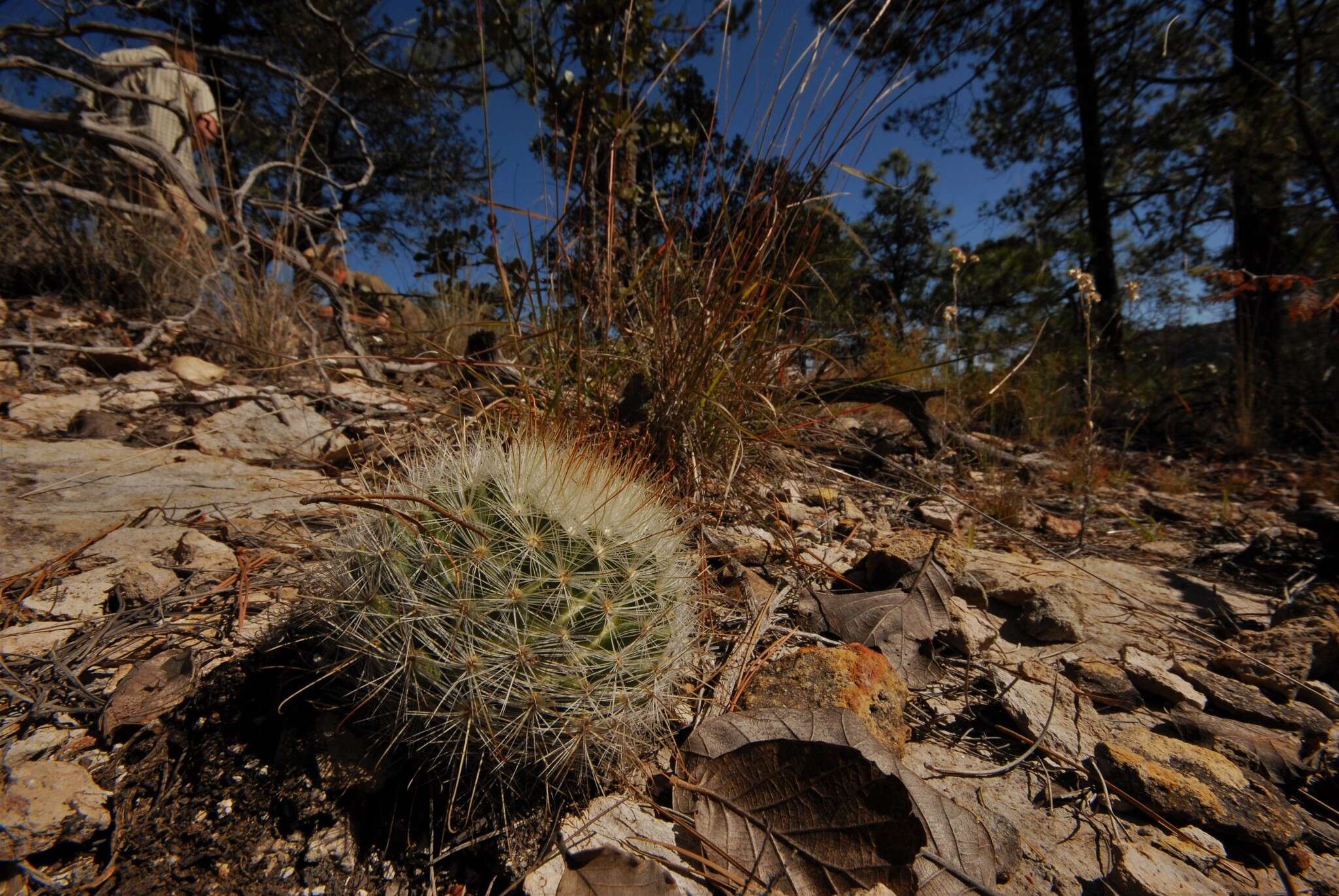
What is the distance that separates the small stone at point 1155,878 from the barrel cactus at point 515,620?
0.76m

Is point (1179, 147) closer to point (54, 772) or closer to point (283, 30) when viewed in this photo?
point (54, 772)

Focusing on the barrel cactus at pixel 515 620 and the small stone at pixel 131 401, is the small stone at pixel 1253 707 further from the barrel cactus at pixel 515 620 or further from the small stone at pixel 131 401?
the small stone at pixel 131 401

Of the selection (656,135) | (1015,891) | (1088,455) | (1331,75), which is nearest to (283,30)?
(656,135)

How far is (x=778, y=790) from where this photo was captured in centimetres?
94

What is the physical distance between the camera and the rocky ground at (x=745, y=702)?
90 cm

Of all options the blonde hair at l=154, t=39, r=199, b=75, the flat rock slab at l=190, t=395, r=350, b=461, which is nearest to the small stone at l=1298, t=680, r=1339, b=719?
the flat rock slab at l=190, t=395, r=350, b=461

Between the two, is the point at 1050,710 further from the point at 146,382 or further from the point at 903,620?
the point at 146,382

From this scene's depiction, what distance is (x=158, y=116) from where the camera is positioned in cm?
464

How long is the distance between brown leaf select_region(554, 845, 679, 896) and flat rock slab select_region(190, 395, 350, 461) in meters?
1.89

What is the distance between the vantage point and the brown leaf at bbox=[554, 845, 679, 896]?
83 centimetres

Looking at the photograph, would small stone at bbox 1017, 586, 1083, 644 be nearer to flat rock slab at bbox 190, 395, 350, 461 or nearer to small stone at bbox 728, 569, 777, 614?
A: small stone at bbox 728, 569, 777, 614

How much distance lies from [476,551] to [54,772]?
697 mm

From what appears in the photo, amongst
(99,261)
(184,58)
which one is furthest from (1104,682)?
(184,58)

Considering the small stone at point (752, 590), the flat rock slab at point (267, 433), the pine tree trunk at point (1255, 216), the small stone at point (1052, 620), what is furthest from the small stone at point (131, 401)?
the pine tree trunk at point (1255, 216)
